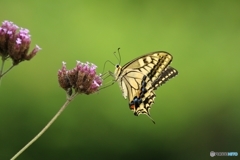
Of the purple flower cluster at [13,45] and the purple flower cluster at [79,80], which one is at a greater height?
the purple flower cluster at [13,45]

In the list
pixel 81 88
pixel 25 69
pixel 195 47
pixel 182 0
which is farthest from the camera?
pixel 182 0

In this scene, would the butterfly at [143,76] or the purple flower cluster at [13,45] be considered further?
the butterfly at [143,76]

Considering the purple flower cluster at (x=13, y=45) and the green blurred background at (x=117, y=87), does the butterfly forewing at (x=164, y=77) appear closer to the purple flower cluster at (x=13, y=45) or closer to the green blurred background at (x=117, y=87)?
the purple flower cluster at (x=13, y=45)

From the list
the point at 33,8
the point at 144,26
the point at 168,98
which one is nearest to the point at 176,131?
the point at 168,98

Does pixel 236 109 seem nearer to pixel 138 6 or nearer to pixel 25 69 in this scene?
pixel 138 6

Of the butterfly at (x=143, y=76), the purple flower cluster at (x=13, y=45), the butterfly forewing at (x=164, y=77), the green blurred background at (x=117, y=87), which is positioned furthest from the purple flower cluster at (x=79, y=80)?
the green blurred background at (x=117, y=87)

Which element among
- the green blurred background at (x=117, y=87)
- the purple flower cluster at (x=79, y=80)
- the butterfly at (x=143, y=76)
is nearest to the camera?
the purple flower cluster at (x=79, y=80)

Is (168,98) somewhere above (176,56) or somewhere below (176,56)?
below

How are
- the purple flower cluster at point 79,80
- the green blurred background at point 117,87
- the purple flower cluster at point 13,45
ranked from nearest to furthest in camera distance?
the purple flower cluster at point 13,45, the purple flower cluster at point 79,80, the green blurred background at point 117,87
